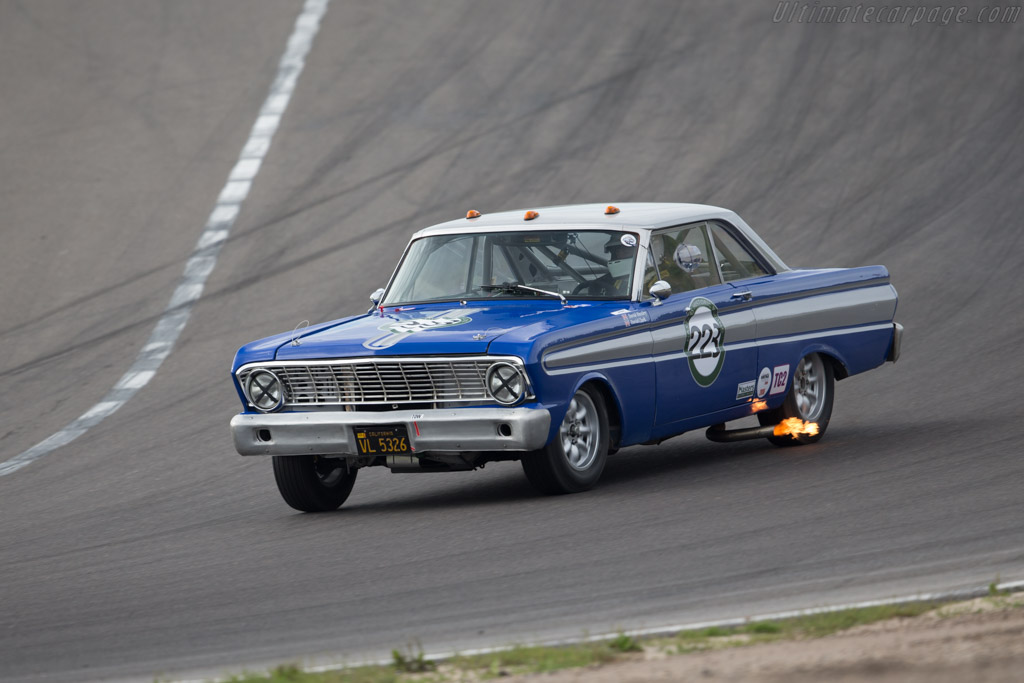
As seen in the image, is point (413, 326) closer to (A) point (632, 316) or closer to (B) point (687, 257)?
(A) point (632, 316)

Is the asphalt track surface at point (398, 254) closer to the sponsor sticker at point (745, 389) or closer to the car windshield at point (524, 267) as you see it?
the sponsor sticker at point (745, 389)

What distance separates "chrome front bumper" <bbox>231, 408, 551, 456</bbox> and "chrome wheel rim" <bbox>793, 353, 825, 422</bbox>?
279cm

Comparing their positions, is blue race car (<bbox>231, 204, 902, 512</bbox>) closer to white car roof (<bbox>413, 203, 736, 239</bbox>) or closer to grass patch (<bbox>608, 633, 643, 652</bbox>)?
white car roof (<bbox>413, 203, 736, 239</bbox>)

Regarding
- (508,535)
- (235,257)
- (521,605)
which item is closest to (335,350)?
(508,535)

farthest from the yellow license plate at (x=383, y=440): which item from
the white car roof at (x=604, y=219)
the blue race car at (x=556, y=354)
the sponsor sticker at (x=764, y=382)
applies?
the sponsor sticker at (x=764, y=382)

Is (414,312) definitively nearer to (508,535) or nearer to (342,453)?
(342,453)

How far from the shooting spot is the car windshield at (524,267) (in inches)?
369

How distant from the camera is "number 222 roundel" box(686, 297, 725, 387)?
9453 millimetres

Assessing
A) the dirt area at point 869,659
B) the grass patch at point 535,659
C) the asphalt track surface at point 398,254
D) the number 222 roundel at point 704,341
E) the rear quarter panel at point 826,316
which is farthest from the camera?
the rear quarter panel at point 826,316

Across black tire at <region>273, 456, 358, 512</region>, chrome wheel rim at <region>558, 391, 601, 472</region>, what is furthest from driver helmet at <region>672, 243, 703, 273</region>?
black tire at <region>273, 456, 358, 512</region>

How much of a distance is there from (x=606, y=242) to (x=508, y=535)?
241 cm

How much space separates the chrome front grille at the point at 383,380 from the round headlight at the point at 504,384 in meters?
0.04

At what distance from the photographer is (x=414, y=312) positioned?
940 cm

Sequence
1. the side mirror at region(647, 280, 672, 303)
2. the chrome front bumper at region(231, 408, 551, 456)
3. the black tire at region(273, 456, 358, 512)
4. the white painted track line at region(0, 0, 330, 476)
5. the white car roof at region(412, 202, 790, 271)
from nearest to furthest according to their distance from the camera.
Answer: the chrome front bumper at region(231, 408, 551, 456)
the black tire at region(273, 456, 358, 512)
the side mirror at region(647, 280, 672, 303)
the white car roof at region(412, 202, 790, 271)
the white painted track line at region(0, 0, 330, 476)
